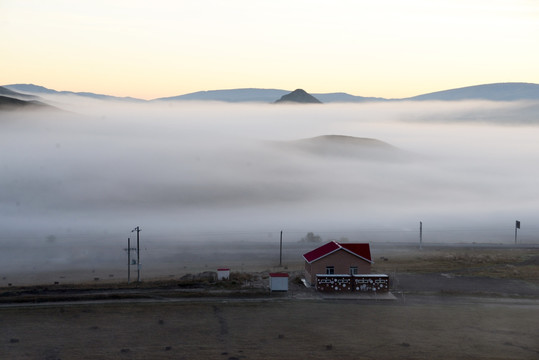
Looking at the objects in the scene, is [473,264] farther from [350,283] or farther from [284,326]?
[284,326]

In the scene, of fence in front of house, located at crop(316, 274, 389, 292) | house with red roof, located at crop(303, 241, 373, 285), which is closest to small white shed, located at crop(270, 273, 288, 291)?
fence in front of house, located at crop(316, 274, 389, 292)

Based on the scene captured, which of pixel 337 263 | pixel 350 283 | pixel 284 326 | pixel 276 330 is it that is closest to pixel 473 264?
pixel 337 263

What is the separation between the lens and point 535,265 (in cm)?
7062

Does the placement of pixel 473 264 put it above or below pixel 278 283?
below

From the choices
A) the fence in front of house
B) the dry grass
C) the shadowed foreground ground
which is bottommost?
the shadowed foreground ground

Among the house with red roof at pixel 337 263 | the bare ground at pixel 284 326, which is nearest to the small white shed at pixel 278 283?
the bare ground at pixel 284 326

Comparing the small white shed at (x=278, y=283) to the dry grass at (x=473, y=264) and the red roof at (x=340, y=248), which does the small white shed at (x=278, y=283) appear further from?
the dry grass at (x=473, y=264)

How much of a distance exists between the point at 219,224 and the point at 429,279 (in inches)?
4788

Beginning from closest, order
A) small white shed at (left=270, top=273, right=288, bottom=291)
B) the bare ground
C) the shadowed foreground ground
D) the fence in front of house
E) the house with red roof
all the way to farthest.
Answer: the shadowed foreground ground → the bare ground → small white shed at (left=270, top=273, right=288, bottom=291) → the fence in front of house → the house with red roof

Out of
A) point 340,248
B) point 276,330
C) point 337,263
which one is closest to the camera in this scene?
point 276,330

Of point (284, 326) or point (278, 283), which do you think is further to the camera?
point (278, 283)

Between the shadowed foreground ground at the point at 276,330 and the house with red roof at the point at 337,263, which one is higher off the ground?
the house with red roof at the point at 337,263

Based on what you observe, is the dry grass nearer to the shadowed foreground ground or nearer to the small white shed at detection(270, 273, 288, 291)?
the shadowed foreground ground

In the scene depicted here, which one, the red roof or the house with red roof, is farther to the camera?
the red roof
